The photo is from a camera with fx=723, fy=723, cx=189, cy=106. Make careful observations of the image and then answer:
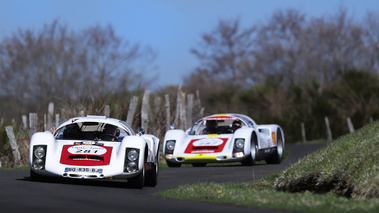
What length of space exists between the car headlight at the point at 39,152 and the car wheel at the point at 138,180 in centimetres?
158

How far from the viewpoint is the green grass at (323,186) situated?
9047 mm

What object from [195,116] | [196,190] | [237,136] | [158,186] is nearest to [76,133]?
[158,186]

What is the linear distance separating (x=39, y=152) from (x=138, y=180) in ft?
5.94

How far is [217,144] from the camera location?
786 inches

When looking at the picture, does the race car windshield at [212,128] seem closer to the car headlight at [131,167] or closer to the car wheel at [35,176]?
the car wheel at [35,176]

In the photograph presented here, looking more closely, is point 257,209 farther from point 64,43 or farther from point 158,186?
point 64,43

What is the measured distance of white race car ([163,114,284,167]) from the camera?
1981cm

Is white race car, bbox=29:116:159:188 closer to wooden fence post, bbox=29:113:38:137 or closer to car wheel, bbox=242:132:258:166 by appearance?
wooden fence post, bbox=29:113:38:137

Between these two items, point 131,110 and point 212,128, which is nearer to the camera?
point 212,128

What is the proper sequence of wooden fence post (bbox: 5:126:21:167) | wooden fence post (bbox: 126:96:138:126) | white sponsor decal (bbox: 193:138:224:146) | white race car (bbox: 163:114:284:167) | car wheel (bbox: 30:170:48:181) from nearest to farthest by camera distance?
car wheel (bbox: 30:170:48:181) < wooden fence post (bbox: 5:126:21:167) < white race car (bbox: 163:114:284:167) < white sponsor decal (bbox: 193:138:224:146) < wooden fence post (bbox: 126:96:138:126)

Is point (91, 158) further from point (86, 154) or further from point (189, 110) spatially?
point (189, 110)

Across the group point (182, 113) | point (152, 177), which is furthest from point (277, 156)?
point (152, 177)

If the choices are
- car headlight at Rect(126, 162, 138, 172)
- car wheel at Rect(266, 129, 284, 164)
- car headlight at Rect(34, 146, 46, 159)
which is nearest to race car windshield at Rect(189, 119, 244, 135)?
car wheel at Rect(266, 129, 284, 164)

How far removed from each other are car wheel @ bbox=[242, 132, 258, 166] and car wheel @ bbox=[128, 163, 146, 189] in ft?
Answer: 25.2
